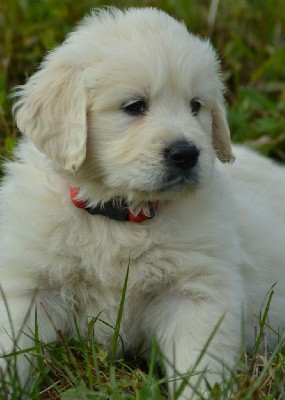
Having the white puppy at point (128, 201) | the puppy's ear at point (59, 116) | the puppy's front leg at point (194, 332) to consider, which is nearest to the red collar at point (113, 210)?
the white puppy at point (128, 201)

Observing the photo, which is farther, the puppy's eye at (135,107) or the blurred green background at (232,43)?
the blurred green background at (232,43)

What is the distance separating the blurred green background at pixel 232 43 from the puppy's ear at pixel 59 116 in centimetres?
248

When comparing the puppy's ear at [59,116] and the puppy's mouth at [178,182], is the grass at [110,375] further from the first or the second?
the puppy's ear at [59,116]

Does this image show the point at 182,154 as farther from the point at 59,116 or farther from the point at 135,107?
the point at 59,116

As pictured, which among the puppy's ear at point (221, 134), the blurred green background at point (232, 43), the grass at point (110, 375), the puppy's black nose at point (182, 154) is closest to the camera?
the grass at point (110, 375)

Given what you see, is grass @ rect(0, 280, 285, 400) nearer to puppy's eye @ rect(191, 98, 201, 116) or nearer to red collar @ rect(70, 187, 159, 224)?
red collar @ rect(70, 187, 159, 224)

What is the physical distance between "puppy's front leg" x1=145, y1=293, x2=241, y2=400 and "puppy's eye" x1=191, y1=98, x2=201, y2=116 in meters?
0.84

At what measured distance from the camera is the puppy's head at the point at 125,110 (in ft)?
12.3

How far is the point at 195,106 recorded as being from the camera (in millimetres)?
4086

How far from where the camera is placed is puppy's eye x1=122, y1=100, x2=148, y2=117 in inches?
151

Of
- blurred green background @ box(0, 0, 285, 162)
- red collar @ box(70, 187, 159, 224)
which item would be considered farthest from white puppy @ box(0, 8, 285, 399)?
Answer: blurred green background @ box(0, 0, 285, 162)

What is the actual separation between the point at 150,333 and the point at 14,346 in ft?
2.31

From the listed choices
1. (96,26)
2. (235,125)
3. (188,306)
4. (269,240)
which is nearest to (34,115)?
(96,26)

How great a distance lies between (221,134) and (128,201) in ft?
2.18
